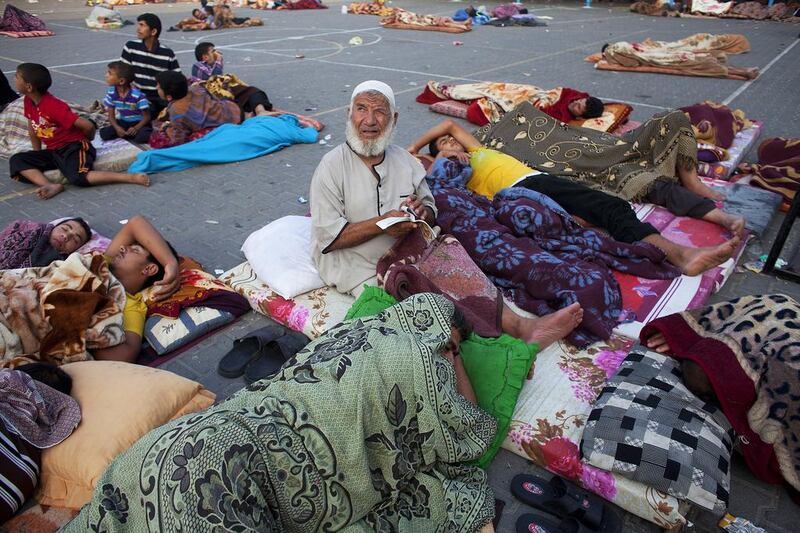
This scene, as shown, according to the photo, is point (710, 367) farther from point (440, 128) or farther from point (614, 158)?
point (440, 128)

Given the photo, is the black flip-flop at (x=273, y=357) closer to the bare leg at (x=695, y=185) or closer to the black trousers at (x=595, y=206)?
the black trousers at (x=595, y=206)

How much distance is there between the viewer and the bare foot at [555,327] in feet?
9.59

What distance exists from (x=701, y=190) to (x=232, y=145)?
198 inches

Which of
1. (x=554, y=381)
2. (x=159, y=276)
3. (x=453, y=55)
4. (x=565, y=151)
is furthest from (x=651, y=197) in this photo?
(x=453, y=55)

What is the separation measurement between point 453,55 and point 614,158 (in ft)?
27.1

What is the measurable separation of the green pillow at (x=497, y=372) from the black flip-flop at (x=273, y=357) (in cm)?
55

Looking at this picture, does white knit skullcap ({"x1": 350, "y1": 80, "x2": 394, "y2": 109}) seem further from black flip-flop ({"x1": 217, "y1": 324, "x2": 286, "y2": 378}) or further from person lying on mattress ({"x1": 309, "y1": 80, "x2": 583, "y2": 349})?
black flip-flop ({"x1": 217, "y1": 324, "x2": 286, "y2": 378})

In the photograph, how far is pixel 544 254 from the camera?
11.4 feet

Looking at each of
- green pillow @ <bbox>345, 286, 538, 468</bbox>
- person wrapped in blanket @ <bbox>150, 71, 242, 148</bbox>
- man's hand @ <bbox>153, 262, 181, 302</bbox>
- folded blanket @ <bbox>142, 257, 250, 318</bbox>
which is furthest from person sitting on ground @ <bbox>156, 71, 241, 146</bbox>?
green pillow @ <bbox>345, 286, 538, 468</bbox>

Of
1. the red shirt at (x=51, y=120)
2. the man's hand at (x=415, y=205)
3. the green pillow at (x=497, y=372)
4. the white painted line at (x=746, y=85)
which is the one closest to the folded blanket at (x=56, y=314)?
the green pillow at (x=497, y=372)

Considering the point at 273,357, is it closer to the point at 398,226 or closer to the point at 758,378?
the point at 398,226

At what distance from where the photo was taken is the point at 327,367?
1933mm

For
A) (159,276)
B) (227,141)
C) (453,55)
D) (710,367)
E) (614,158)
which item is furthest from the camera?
(453,55)

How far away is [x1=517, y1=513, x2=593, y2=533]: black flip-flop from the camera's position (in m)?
2.07
